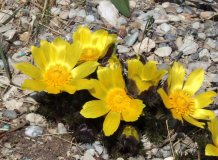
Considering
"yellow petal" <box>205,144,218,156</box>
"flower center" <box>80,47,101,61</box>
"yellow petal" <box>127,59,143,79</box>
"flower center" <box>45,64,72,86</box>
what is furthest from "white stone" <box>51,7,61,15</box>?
"yellow petal" <box>205,144,218,156</box>

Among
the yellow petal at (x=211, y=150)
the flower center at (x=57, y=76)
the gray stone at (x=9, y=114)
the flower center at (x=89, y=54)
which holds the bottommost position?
the gray stone at (x=9, y=114)

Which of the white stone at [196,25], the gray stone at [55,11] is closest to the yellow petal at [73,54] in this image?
the gray stone at [55,11]

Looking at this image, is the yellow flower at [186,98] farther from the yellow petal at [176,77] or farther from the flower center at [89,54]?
the flower center at [89,54]

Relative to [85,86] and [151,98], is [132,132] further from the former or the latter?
[85,86]

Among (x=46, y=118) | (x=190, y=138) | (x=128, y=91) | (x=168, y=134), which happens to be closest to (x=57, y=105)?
(x=46, y=118)

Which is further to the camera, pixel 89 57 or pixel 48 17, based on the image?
pixel 48 17

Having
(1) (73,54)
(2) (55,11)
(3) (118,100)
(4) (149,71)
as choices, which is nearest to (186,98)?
(4) (149,71)

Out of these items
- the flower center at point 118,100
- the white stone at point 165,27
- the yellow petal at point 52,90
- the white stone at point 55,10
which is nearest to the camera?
the yellow petal at point 52,90

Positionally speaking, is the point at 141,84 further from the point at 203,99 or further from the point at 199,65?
the point at 199,65
